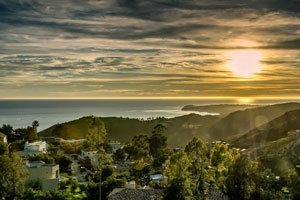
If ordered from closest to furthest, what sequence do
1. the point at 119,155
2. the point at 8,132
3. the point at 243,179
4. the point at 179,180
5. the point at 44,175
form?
1. the point at 243,179
2. the point at 179,180
3. the point at 44,175
4. the point at 119,155
5. the point at 8,132

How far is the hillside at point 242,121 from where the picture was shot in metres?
107

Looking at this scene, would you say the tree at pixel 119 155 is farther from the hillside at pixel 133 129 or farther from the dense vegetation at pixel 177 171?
the hillside at pixel 133 129

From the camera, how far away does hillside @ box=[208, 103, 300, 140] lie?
107 metres

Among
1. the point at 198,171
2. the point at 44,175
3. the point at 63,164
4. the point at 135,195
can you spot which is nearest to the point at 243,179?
the point at 198,171

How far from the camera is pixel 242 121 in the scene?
12419 centimetres

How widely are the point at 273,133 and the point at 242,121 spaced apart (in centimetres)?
5280

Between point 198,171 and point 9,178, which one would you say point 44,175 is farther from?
point 198,171

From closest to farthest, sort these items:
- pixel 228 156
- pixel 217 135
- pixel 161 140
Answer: pixel 228 156 < pixel 161 140 < pixel 217 135

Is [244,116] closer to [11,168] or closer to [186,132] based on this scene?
[186,132]

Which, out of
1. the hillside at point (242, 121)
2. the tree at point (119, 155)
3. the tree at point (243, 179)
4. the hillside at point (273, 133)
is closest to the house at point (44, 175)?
the tree at point (243, 179)

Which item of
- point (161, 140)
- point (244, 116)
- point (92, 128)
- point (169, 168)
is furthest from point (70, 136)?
point (244, 116)

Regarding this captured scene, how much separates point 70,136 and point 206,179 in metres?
51.5

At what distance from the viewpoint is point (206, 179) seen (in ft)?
59.5

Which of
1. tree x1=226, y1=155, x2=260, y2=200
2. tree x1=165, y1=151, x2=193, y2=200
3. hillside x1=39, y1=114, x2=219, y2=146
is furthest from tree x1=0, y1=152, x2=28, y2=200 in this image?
hillside x1=39, y1=114, x2=219, y2=146
